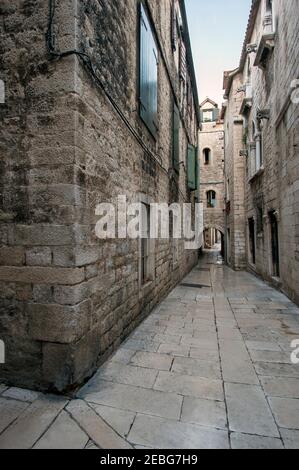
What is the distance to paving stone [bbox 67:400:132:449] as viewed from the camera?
1809 mm

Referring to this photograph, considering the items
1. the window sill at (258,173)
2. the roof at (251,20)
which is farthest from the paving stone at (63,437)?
the roof at (251,20)

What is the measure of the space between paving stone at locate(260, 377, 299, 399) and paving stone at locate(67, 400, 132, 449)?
143cm

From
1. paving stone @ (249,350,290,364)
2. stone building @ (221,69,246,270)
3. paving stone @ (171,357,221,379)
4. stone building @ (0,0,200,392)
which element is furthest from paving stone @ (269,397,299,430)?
stone building @ (221,69,246,270)

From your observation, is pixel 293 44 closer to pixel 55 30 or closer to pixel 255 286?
pixel 55 30

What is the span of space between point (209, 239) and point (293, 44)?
23063 millimetres

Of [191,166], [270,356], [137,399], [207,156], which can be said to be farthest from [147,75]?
[207,156]

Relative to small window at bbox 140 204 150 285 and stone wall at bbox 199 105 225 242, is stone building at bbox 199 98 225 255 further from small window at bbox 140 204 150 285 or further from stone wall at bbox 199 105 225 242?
small window at bbox 140 204 150 285

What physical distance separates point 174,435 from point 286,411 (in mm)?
981

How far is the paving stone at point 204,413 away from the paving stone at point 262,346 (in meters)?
1.38

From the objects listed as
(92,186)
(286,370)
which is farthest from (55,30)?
(286,370)

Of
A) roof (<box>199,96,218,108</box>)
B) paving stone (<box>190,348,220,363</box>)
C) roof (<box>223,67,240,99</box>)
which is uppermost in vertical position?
roof (<box>199,96,218,108</box>)

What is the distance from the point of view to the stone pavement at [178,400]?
73.4 inches

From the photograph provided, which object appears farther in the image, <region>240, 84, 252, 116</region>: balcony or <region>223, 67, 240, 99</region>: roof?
<region>223, 67, 240, 99</region>: roof

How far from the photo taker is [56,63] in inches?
95.3
